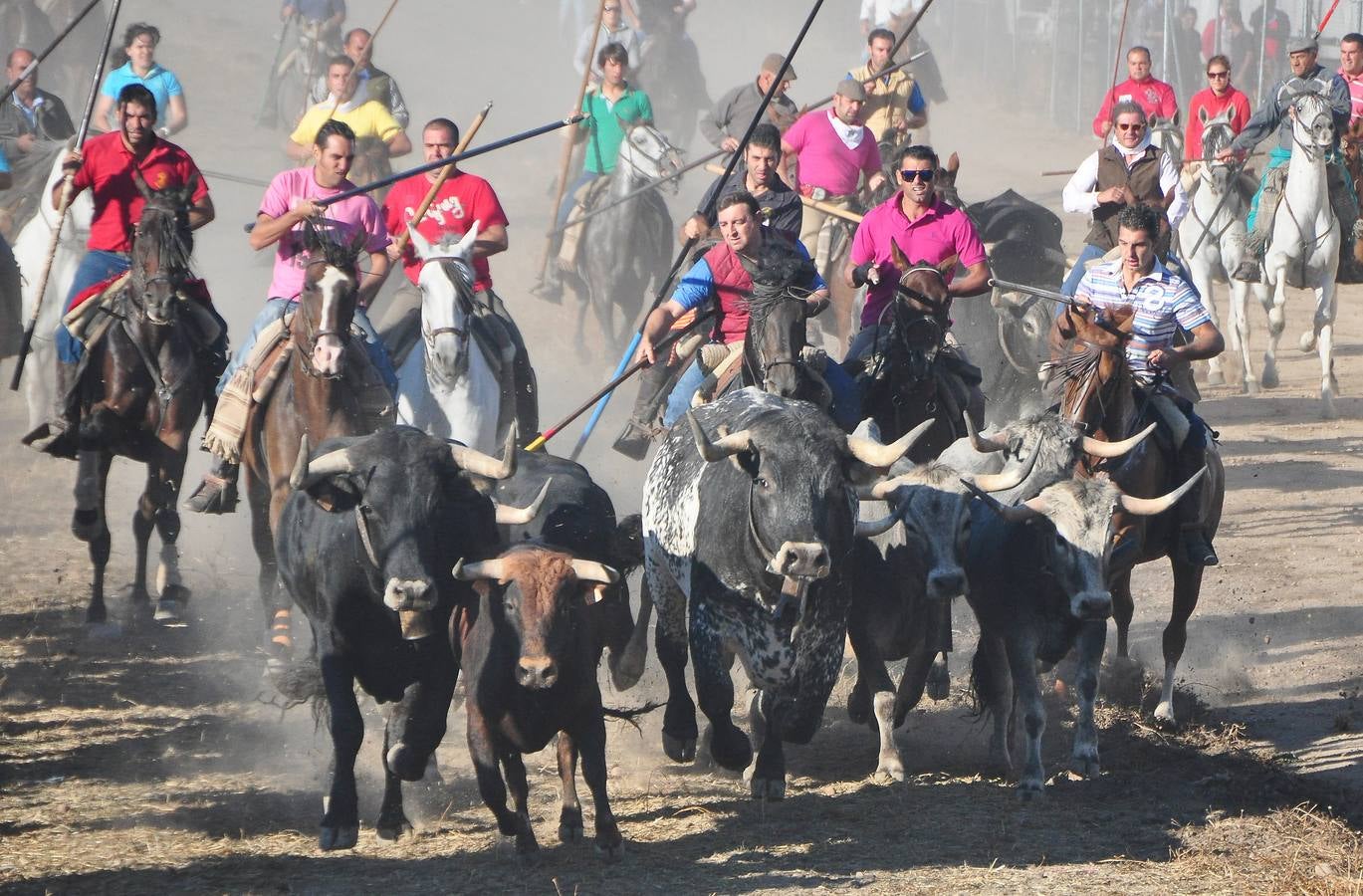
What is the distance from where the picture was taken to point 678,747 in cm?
828

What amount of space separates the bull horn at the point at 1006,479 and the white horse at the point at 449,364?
10.0ft

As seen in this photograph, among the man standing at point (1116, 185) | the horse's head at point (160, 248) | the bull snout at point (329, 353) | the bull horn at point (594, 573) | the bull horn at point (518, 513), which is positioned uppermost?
the man standing at point (1116, 185)

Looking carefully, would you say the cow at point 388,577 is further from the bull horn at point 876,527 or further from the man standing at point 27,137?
the man standing at point 27,137

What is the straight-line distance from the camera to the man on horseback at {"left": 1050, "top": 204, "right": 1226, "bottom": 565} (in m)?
9.20

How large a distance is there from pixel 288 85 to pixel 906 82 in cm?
1415

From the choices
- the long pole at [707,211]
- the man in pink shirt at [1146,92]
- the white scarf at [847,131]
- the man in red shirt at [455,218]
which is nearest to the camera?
the long pole at [707,211]

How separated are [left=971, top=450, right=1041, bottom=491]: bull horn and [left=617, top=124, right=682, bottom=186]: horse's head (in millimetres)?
10133

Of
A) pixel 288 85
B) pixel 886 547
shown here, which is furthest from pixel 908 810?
pixel 288 85

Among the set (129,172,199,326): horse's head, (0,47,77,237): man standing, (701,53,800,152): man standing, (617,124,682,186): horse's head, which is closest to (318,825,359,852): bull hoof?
(129,172,199,326): horse's head

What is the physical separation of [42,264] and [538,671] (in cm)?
916

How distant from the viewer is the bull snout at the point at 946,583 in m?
8.07

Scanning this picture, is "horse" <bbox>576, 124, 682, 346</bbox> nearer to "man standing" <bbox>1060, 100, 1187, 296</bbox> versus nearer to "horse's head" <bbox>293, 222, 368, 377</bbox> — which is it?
"man standing" <bbox>1060, 100, 1187, 296</bbox>

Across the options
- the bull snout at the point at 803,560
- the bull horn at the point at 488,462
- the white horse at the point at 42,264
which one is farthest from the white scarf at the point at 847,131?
the bull snout at the point at 803,560

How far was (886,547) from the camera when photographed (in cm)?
877
